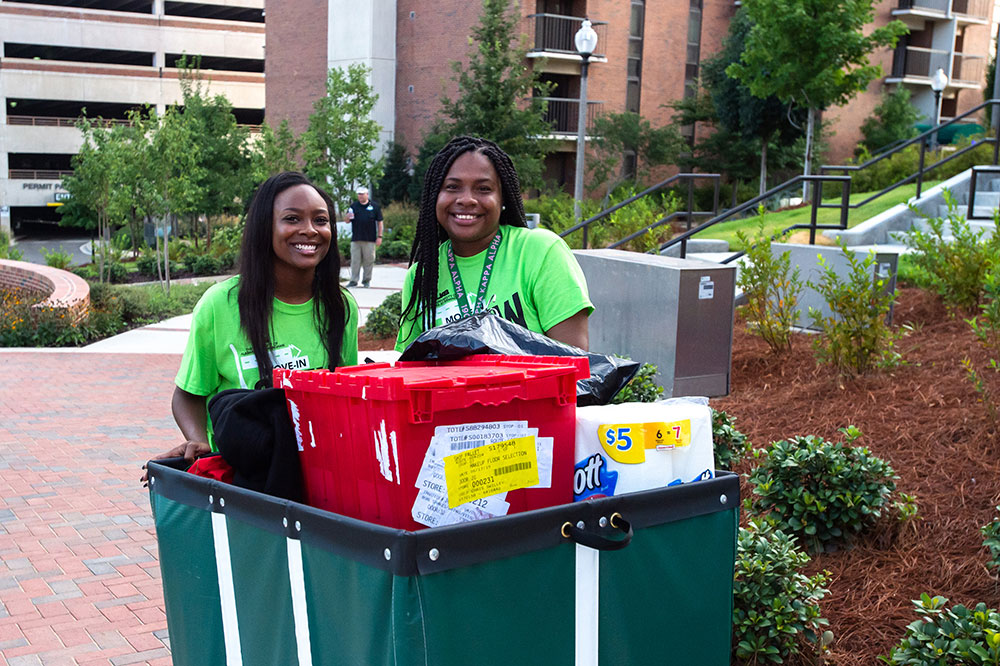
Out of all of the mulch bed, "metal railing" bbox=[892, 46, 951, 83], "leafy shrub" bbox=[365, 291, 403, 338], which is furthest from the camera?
"metal railing" bbox=[892, 46, 951, 83]

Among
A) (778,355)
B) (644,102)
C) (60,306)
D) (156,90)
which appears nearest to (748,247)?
(778,355)

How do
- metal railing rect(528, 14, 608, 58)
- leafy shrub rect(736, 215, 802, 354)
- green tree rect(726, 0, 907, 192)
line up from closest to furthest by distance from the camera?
leafy shrub rect(736, 215, 802, 354)
green tree rect(726, 0, 907, 192)
metal railing rect(528, 14, 608, 58)

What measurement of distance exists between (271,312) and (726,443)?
2.47 metres

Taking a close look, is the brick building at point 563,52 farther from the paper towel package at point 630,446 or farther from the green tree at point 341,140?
the paper towel package at point 630,446

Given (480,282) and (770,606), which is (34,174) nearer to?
A: (480,282)

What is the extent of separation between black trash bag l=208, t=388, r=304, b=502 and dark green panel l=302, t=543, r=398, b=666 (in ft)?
0.94

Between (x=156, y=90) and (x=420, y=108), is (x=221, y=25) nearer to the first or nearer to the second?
(x=156, y=90)

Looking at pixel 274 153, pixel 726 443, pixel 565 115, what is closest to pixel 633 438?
pixel 726 443

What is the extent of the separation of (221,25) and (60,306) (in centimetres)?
5476

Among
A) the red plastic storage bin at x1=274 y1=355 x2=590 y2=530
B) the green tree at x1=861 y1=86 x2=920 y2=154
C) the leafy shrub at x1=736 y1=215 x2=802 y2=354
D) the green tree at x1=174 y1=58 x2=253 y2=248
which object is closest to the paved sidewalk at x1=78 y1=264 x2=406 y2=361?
the leafy shrub at x1=736 y1=215 x2=802 y2=354

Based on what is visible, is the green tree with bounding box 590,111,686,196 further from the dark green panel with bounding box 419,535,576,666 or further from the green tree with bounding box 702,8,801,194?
the dark green panel with bounding box 419,535,576,666

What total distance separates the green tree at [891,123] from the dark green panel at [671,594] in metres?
40.9

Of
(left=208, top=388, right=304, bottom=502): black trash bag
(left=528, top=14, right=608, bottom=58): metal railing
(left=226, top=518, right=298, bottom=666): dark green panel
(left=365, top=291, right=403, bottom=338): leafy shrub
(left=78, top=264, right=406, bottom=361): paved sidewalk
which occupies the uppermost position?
(left=528, top=14, right=608, bottom=58): metal railing

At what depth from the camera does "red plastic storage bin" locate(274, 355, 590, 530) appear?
1941mm
